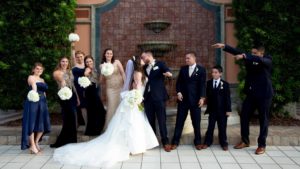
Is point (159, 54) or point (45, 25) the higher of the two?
point (45, 25)

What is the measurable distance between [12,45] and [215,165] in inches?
205

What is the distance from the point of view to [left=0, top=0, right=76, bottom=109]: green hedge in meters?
7.86

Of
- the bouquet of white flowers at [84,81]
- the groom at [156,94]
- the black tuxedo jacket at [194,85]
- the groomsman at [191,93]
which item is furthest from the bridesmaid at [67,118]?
the black tuxedo jacket at [194,85]

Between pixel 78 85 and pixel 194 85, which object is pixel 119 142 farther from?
pixel 194 85

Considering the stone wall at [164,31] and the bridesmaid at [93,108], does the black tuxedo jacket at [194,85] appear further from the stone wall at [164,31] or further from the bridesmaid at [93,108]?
the stone wall at [164,31]

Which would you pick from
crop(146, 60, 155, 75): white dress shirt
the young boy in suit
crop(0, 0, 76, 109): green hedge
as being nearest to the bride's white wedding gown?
crop(146, 60, 155, 75): white dress shirt

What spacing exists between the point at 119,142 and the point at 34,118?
141cm

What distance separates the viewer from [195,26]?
9336 millimetres

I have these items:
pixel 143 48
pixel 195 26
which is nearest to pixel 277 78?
pixel 195 26

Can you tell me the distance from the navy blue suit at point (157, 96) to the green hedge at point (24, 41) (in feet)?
9.28

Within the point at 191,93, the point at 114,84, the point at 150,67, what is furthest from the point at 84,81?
the point at 191,93

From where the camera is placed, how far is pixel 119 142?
5.70 metres

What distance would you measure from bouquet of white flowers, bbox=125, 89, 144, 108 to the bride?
0.09 feet

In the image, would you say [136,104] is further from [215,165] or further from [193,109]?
[215,165]
